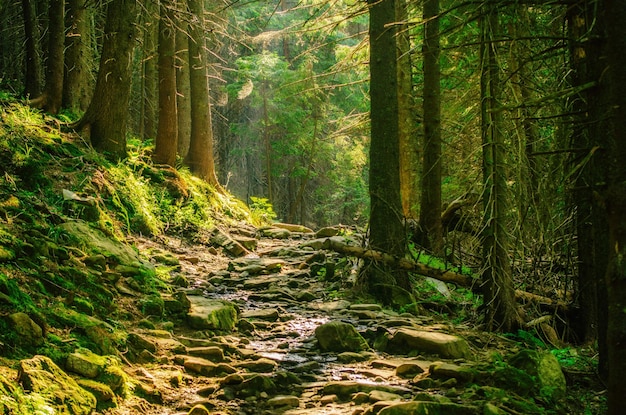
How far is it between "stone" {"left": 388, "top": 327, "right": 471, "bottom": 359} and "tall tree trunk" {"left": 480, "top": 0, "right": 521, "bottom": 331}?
917 mm

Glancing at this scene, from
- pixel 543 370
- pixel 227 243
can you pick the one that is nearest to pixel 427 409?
pixel 543 370

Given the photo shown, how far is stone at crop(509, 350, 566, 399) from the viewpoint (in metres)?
4.25

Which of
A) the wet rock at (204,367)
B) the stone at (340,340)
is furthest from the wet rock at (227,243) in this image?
the wet rock at (204,367)

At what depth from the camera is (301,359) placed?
5188 mm

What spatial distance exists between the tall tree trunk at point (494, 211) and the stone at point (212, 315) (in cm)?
292

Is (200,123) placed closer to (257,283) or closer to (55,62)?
(55,62)

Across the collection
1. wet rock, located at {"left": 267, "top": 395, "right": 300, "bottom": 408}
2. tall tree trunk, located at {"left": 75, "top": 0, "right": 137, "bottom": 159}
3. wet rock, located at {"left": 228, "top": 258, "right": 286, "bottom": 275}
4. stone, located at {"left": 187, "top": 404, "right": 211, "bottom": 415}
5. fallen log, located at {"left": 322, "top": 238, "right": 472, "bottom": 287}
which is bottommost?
wet rock, located at {"left": 267, "top": 395, "right": 300, "bottom": 408}

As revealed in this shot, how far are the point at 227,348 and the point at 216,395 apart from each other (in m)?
1.02

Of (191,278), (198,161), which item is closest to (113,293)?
(191,278)

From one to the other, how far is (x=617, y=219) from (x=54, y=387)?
11.0 feet

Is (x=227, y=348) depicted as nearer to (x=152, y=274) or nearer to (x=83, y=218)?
(x=152, y=274)

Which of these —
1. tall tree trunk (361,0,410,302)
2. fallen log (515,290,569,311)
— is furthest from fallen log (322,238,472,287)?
fallen log (515,290,569,311)

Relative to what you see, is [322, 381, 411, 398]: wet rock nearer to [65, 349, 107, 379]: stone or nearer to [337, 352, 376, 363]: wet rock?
[337, 352, 376, 363]: wet rock

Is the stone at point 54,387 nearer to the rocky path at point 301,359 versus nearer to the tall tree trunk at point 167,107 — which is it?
the rocky path at point 301,359
